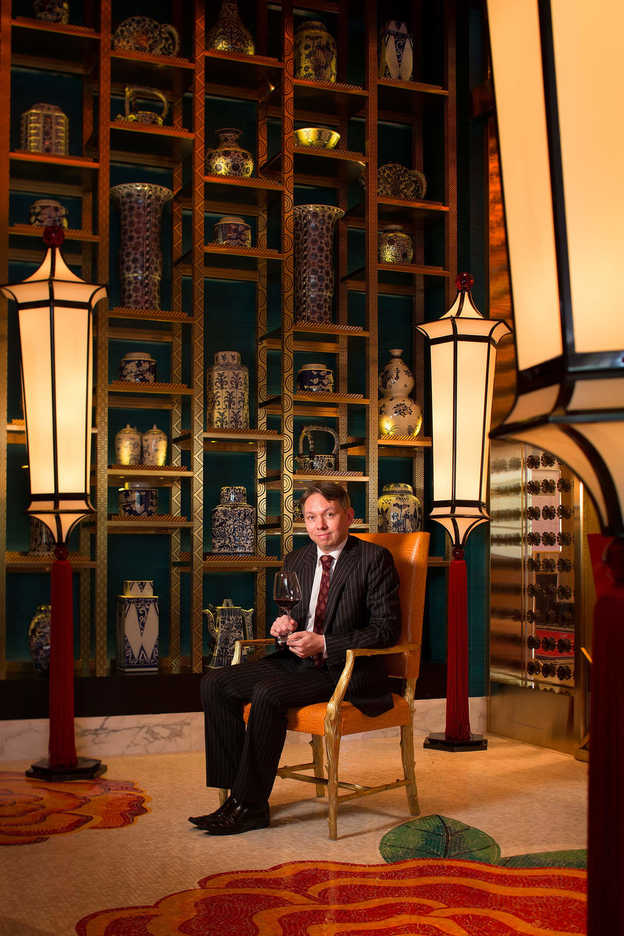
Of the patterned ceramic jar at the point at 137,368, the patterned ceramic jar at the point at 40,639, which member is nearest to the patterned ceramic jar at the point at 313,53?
the patterned ceramic jar at the point at 137,368

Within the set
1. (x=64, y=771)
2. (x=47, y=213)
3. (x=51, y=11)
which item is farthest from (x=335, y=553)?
(x=51, y=11)

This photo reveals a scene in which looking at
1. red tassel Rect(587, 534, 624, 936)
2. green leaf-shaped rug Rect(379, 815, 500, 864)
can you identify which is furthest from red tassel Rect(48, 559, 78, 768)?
red tassel Rect(587, 534, 624, 936)

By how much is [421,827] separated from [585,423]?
2.90 metres

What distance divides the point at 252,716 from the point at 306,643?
0.92 feet

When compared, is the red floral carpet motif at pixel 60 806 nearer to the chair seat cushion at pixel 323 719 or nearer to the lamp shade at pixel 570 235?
the chair seat cushion at pixel 323 719

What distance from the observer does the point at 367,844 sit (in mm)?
3012

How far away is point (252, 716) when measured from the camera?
10.4 ft

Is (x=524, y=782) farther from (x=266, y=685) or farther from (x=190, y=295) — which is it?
(x=190, y=295)

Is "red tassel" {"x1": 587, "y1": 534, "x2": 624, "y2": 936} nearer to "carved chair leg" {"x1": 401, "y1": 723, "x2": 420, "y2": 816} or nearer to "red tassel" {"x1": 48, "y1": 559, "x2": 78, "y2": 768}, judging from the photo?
"carved chair leg" {"x1": 401, "y1": 723, "x2": 420, "y2": 816}

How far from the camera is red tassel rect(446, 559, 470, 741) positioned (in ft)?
14.2

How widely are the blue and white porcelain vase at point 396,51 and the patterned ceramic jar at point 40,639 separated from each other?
123 inches

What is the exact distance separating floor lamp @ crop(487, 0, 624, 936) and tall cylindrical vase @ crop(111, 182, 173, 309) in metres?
4.19

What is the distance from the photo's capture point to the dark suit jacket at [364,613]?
328cm

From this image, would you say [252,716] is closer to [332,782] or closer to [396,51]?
[332,782]
